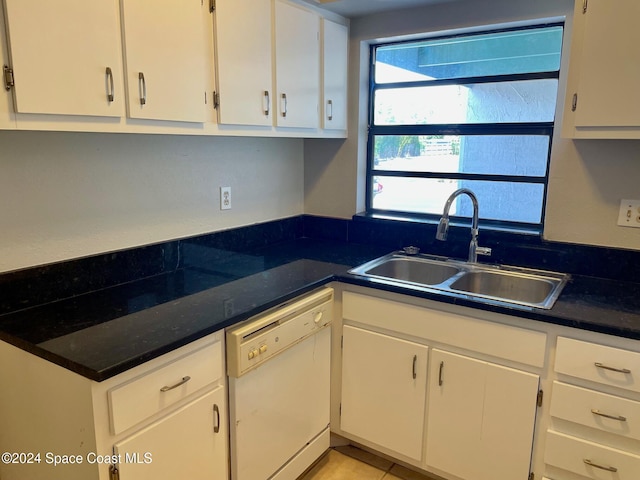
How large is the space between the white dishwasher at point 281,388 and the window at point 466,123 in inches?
36.7

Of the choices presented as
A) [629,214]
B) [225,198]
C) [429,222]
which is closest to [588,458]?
[629,214]

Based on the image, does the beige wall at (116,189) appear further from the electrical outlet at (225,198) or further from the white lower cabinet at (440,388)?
the white lower cabinet at (440,388)

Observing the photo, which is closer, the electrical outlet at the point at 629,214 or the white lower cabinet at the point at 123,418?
the white lower cabinet at the point at 123,418

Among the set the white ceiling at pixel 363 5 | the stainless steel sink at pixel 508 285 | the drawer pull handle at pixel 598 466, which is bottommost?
the drawer pull handle at pixel 598 466

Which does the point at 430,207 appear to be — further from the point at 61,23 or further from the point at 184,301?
the point at 61,23

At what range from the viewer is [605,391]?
154 cm

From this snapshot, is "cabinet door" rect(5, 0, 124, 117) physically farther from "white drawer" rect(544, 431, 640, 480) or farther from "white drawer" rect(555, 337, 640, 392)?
"white drawer" rect(544, 431, 640, 480)

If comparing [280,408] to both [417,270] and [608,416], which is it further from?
[608,416]

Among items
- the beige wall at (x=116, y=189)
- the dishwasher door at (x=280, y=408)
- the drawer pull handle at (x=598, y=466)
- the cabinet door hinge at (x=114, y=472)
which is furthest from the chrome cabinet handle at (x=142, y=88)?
the drawer pull handle at (x=598, y=466)

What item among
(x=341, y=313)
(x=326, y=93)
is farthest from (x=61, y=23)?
(x=341, y=313)

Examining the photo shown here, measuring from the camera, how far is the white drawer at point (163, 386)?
1.22 meters

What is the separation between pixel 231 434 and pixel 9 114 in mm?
1186

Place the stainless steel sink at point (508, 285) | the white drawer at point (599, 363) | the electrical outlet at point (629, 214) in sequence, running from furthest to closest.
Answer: the stainless steel sink at point (508, 285) → the electrical outlet at point (629, 214) → the white drawer at point (599, 363)

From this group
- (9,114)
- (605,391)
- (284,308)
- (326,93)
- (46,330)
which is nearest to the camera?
(9,114)
